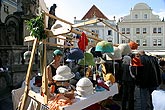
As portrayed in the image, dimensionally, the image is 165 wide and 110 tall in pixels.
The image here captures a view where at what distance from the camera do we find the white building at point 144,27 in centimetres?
4412

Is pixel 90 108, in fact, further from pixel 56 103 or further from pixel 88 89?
pixel 56 103

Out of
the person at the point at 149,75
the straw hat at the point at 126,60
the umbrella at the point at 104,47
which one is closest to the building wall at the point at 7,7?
the straw hat at the point at 126,60

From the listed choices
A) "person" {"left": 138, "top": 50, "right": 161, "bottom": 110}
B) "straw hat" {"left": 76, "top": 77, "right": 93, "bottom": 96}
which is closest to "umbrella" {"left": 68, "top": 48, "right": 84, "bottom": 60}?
"straw hat" {"left": 76, "top": 77, "right": 93, "bottom": 96}

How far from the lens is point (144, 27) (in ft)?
146

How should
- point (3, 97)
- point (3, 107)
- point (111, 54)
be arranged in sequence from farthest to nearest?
point (3, 97) < point (3, 107) < point (111, 54)

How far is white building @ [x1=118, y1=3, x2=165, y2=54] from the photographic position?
4412 centimetres

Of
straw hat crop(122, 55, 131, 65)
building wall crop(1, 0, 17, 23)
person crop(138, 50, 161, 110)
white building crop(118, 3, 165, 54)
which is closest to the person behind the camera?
person crop(138, 50, 161, 110)

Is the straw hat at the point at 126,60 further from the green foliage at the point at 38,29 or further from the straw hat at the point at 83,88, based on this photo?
the green foliage at the point at 38,29

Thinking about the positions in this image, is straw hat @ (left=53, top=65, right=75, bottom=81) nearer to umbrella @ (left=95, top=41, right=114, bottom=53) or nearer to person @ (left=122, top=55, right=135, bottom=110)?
umbrella @ (left=95, top=41, right=114, bottom=53)

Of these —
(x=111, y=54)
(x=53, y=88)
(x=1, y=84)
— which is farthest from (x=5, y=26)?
(x=53, y=88)

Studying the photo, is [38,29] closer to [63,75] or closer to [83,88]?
[63,75]

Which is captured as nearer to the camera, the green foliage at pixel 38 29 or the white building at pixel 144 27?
the green foliage at pixel 38 29

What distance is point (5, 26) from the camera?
13.3 meters

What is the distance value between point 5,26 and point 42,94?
9.96 m
